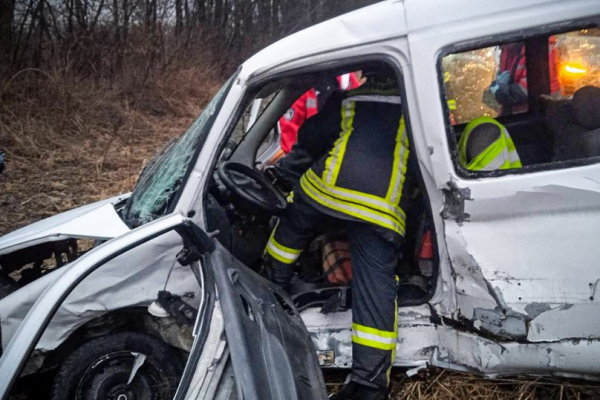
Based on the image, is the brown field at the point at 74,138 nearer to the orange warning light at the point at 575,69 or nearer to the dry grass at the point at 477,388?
the dry grass at the point at 477,388

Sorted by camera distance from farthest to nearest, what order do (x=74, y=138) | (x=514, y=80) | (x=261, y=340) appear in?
(x=74, y=138) < (x=514, y=80) < (x=261, y=340)

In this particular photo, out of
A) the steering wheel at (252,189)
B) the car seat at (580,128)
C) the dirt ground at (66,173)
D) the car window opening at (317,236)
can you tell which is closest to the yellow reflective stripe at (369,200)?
the car window opening at (317,236)

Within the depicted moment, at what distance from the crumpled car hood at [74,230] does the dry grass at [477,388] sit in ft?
4.33

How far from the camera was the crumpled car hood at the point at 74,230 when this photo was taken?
2.12 metres

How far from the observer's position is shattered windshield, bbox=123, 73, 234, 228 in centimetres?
229

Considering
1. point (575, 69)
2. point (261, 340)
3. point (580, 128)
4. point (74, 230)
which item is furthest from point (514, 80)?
point (74, 230)

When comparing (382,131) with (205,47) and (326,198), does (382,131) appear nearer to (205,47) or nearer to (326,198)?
(326,198)

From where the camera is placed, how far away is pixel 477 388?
236 cm

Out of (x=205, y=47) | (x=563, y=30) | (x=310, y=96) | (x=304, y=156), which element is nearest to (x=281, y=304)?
(x=304, y=156)

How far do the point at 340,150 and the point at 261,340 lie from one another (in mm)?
994

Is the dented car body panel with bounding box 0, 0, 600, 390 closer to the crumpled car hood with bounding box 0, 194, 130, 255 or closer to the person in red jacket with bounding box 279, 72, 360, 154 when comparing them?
the crumpled car hood with bounding box 0, 194, 130, 255

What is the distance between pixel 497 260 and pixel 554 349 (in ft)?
1.42

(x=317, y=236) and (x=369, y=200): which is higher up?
(x=369, y=200)

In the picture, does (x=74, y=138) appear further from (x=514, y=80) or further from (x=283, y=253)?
(x=514, y=80)
